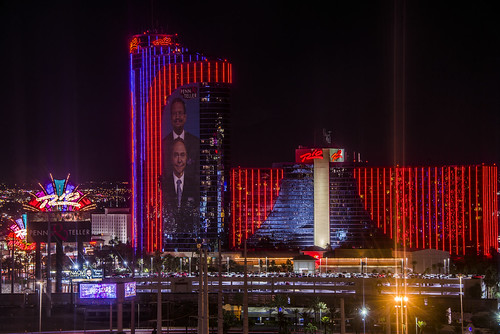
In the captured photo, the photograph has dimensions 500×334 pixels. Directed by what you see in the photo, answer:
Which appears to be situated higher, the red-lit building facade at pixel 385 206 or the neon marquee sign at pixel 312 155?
the neon marquee sign at pixel 312 155

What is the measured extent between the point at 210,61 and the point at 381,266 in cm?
5302

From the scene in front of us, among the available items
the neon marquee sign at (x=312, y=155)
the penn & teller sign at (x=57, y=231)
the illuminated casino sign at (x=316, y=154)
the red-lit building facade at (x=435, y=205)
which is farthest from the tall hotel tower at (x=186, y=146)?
the penn & teller sign at (x=57, y=231)

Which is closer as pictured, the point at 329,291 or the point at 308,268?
the point at 329,291

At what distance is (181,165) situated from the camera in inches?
7598

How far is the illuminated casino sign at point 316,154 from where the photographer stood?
185000 mm

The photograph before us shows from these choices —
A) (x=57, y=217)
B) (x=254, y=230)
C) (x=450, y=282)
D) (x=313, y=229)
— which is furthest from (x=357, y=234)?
(x=57, y=217)

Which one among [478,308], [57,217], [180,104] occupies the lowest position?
[478,308]

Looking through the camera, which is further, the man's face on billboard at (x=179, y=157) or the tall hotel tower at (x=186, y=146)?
the man's face on billboard at (x=179, y=157)

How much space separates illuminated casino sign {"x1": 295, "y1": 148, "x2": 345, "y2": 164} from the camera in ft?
607

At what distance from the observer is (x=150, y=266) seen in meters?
175

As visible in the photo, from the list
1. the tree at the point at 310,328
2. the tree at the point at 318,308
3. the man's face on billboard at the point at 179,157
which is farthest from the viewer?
the man's face on billboard at the point at 179,157

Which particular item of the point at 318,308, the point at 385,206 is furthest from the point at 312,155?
the point at 318,308

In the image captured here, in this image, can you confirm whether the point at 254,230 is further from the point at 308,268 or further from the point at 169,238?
the point at 308,268

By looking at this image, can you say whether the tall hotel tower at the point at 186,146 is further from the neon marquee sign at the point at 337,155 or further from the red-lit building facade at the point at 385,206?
the neon marquee sign at the point at 337,155
